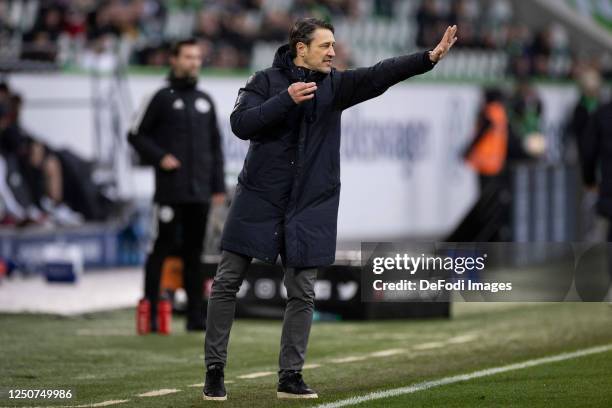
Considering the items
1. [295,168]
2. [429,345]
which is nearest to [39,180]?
[429,345]

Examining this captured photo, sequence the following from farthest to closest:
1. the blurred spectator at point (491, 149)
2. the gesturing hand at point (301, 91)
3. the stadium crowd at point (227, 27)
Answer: the blurred spectator at point (491, 149), the stadium crowd at point (227, 27), the gesturing hand at point (301, 91)

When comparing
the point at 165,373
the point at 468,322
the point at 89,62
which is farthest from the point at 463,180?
the point at 165,373

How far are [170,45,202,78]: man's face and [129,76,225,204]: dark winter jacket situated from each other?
0.06 m

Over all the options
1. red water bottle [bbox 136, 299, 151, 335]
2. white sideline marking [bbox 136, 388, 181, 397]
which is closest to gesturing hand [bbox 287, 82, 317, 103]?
white sideline marking [bbox 136, 388, 181, 397]

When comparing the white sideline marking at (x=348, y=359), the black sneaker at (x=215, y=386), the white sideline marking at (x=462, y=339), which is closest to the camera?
the black sneaker at (x=215, y=386)

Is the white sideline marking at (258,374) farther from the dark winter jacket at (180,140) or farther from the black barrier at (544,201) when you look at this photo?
the black barrier at (544,201)

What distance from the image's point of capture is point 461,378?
9195 millimetres

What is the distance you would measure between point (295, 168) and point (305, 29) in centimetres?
68

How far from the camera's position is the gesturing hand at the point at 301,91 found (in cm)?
773

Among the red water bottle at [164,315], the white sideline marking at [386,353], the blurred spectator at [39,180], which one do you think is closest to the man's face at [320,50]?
the white sideline marking at [386,353]

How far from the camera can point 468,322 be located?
12953 millimetres

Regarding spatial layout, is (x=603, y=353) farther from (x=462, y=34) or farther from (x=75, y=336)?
(x=462, y=34)

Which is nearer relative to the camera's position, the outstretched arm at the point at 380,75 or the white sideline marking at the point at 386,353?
the outstretched arm at the point at 380,75

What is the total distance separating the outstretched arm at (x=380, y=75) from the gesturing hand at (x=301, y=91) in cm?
42
